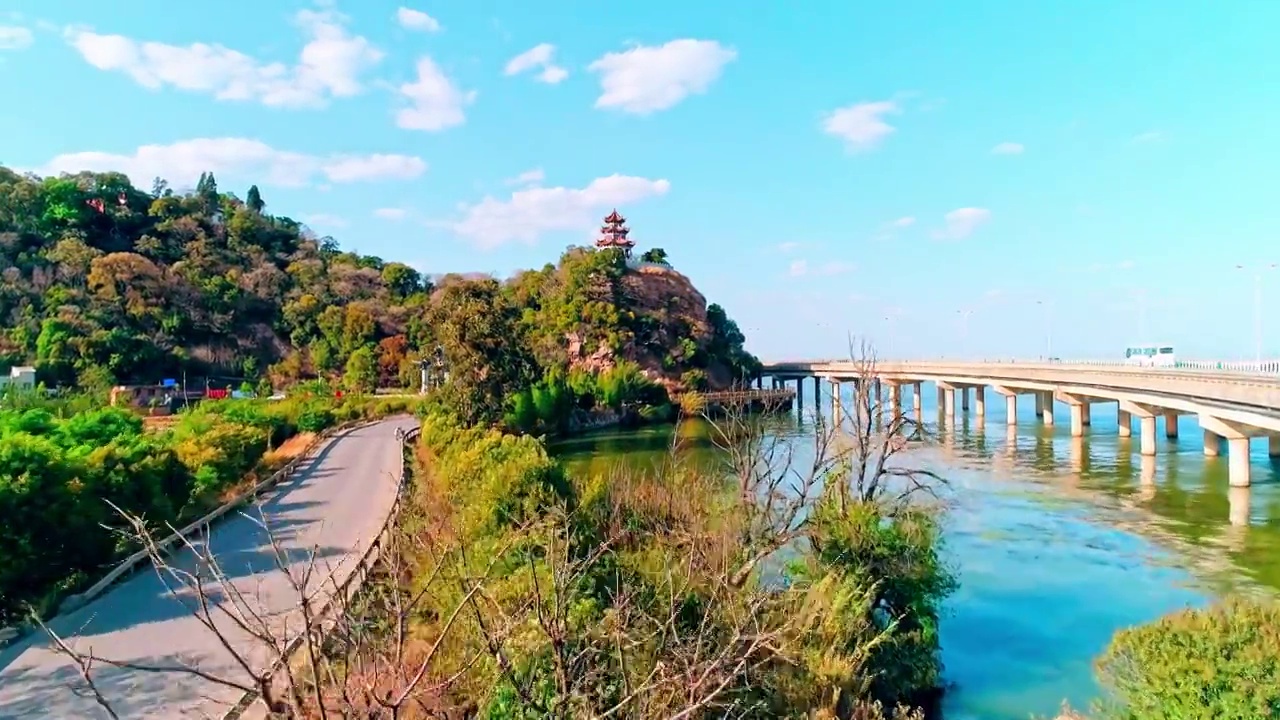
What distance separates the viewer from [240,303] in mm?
68438

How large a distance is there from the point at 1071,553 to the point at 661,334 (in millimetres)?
56749

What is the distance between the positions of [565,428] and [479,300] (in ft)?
65.0

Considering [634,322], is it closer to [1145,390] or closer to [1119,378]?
[1119,378]

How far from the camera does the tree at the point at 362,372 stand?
59.4 meters

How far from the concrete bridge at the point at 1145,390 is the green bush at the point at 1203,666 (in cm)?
720

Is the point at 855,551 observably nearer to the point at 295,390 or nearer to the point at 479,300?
the point at 479,300

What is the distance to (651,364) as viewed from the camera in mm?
73375

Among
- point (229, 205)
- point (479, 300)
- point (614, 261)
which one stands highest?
point (229, 205)

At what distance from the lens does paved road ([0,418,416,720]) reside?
29.9 ft

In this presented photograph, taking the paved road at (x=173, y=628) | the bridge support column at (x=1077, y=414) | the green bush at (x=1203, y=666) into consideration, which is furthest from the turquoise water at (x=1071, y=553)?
the paved road at (x=173, y=628)

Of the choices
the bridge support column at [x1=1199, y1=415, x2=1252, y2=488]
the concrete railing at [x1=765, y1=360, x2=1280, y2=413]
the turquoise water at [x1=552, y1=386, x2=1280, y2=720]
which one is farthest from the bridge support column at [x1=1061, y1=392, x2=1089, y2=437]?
the bridge support column at [x1=1199, y1=415, x2=1252, y2=488]

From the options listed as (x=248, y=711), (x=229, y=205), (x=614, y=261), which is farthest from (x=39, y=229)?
(x=248, y=711)

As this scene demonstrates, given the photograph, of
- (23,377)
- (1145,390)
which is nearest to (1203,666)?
(1145,390)

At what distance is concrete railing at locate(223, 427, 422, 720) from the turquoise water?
8.21 meters
